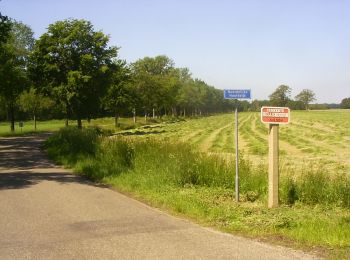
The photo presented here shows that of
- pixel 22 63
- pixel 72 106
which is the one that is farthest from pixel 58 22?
pixel 72 106

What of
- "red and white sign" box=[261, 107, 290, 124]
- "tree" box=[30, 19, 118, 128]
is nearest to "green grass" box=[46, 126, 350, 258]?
"red and white sign" box=[261, 107, 290, 124]

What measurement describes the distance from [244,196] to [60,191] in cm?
479

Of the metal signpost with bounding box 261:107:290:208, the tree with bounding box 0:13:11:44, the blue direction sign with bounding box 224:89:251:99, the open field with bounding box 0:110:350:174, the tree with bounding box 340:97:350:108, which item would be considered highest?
the tree with bounding box 0:13:11:44

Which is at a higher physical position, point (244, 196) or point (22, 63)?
point (22, 63)

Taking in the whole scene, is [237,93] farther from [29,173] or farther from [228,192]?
[29,173]

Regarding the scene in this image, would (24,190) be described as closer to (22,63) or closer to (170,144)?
(170,144)

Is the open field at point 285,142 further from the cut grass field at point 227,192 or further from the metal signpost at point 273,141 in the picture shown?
the metal signpost at point 273,141

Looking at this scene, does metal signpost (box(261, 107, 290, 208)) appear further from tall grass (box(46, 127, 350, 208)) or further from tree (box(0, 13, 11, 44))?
tree (box(0, 13, 11, 44))

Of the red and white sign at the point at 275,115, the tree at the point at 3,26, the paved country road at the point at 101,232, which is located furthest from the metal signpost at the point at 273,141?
the tree at the point at 3,26

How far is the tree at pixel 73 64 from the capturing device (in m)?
44.2

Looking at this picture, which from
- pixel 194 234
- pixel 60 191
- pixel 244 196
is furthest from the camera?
pixel 60 191

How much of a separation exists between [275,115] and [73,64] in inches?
1522

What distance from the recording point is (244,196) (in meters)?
10.4

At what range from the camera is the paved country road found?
20.5 feet
